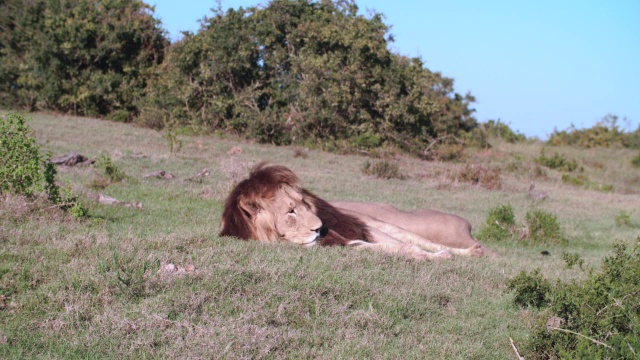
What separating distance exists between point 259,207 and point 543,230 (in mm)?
5018

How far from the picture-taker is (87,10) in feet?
80.1

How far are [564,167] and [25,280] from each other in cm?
2136

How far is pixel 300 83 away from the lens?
70.6 ft

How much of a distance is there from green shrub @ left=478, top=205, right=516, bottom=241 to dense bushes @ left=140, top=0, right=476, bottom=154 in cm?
1113

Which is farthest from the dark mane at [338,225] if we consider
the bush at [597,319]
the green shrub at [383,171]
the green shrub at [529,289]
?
the green shrub at [383,171]

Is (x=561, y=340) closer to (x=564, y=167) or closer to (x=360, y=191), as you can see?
(x=360, y=191)

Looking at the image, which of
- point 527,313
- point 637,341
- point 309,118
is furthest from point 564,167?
point 637,341

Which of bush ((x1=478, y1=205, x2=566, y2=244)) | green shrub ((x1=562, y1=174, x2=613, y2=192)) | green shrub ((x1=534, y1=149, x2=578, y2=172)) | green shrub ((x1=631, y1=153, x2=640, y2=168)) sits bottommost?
bush ((x1=478, y1=205, x2=566, y2=244))

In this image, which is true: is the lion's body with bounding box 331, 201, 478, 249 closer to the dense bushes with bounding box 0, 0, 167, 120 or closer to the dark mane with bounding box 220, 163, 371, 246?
the dark mane with bounding box 220, 163, 371, 246

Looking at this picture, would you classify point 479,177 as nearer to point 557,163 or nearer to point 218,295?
point 557,163

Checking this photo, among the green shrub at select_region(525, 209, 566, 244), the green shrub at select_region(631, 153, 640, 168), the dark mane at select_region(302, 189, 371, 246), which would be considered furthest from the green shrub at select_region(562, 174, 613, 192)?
the dark mane at select_region(302, 189, 371, 246)

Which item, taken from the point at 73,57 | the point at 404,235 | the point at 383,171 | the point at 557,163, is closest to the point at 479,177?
the point at 383,171

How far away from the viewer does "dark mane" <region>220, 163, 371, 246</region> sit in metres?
6.10

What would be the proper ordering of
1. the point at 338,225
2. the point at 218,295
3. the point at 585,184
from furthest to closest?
1. the point at 585,184
2. the point at 338,225
3. the point at 218,295
